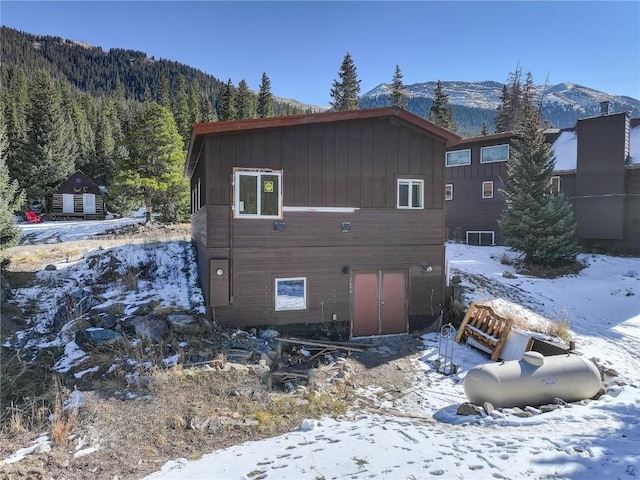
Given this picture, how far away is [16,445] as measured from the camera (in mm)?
5719

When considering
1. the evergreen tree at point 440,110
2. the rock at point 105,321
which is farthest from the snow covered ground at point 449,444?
the evergreen tree at point 440,110

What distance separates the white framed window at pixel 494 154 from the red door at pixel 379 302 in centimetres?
1629

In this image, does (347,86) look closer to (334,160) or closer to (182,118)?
(182,118)

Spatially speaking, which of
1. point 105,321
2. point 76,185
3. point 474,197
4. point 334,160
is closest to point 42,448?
point 105,321

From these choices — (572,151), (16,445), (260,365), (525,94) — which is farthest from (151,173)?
(525,94)

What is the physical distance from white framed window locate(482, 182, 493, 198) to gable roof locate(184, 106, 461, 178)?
13.7m

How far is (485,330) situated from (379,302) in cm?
322

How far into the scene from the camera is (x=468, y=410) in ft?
24.0

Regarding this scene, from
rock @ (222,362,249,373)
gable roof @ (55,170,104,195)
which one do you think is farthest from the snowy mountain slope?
rock @ (222,362,249,373)

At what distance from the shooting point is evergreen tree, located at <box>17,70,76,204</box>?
1512 inches

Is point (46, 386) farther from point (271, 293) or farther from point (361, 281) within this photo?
point (361, 281)

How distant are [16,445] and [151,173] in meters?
24.1

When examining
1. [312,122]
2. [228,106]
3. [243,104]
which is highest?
[243,104]

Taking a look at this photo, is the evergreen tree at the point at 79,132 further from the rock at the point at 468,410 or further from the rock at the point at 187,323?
the rock at the point at 468,410
